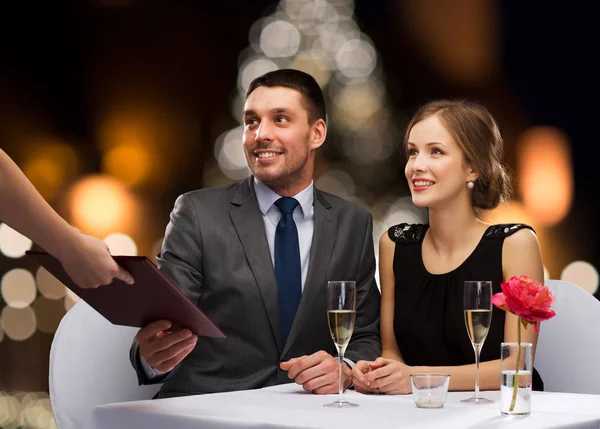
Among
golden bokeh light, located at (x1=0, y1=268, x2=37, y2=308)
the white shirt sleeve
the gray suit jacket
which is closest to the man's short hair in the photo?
the gray suit jacket

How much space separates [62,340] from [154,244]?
232 inches

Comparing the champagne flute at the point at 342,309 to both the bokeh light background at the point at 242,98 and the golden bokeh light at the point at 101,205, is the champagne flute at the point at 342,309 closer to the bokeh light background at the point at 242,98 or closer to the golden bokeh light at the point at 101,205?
the bokeh light background at the point at 242,98

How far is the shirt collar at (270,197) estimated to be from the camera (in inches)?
96.7

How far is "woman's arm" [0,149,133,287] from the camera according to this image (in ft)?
4.05

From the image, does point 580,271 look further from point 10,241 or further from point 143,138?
point 10,241

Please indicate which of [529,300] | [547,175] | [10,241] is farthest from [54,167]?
[529,300]

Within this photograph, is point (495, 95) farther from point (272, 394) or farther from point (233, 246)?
point (272, 394)

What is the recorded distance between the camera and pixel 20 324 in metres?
9.29

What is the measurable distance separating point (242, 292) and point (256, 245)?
14 cm

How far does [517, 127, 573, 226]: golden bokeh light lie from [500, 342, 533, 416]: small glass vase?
550 centimetres

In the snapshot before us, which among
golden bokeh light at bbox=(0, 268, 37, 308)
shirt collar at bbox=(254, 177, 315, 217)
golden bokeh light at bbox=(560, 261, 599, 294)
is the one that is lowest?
golden bokeh light at bbox=(0, 268, 37, 308)

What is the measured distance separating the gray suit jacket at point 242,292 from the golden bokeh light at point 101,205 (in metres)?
5.41

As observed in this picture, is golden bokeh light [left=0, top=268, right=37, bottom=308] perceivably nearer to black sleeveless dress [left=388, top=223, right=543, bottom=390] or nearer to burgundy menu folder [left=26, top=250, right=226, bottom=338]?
black sleeveless dress [left=388, top=223, right=543, bottom=390]

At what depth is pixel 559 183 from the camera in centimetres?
689
